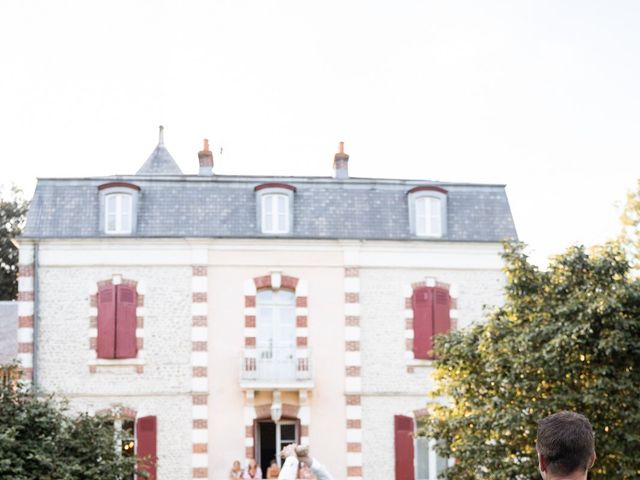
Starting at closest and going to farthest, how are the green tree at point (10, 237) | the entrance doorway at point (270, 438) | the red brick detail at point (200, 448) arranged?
the red brick detail at point (200, 448) → the entrance doorway at point (270, 438) → the green tree at point (10, 237)

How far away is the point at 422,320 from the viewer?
98.1 feet

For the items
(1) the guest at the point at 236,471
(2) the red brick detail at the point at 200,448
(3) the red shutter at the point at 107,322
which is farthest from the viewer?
(3) the red shutter at the point at 107,322

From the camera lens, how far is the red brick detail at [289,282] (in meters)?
29.7

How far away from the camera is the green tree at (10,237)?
43750 millimetres

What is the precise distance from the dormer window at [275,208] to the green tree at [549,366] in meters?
7.95

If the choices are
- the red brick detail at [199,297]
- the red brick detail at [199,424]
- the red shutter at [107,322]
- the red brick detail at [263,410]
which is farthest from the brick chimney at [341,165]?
the red brick detail at [199,424]

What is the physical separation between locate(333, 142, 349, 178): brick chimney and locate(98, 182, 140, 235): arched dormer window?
602 centimetres

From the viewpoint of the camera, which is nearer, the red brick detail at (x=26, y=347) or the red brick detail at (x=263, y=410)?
the red brick detail at (x=26, y=347)

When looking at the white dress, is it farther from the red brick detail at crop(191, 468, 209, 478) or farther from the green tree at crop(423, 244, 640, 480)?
the red brick detail at crop(191, 468, 209, 478)

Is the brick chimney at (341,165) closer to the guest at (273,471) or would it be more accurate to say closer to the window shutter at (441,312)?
the window shutter at (441,312)

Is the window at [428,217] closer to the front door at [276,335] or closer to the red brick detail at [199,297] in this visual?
the front door at [276,335]

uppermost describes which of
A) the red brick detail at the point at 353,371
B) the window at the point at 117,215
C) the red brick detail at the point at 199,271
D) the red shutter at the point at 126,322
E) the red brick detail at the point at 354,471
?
the window at the point at 117,215

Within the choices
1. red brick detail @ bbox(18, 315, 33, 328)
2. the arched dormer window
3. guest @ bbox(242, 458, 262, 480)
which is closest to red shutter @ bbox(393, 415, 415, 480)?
guest @ bbox(242, 458, 262, 480)

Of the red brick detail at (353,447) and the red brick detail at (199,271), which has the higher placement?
the red brick detail at (199,271)
